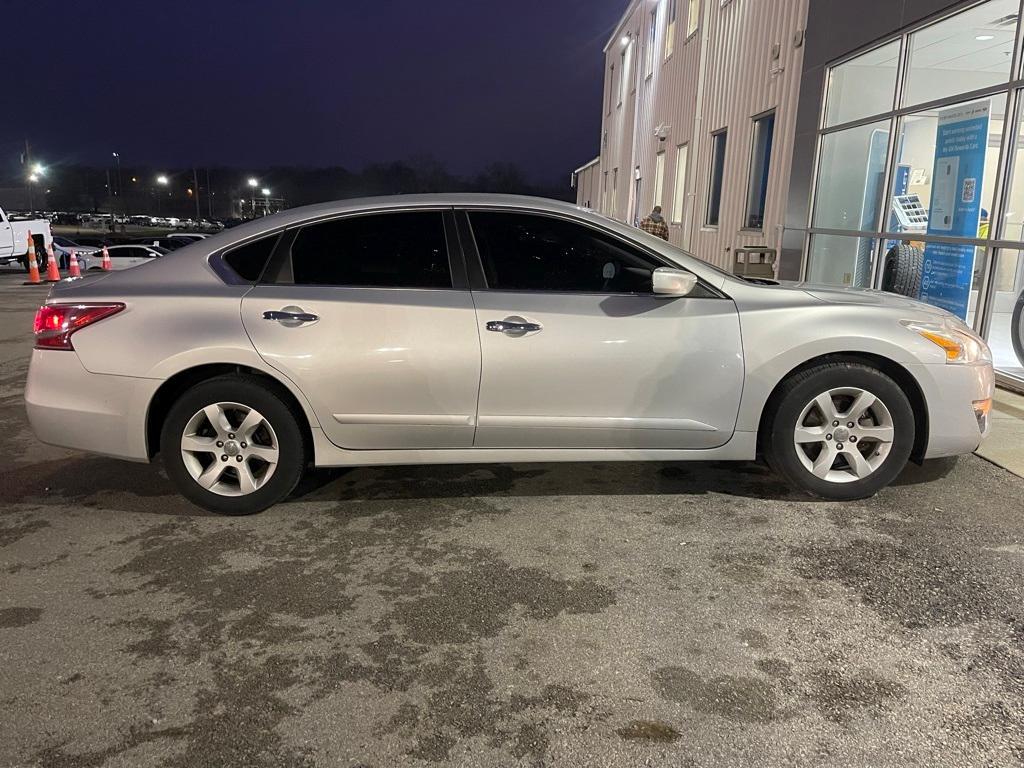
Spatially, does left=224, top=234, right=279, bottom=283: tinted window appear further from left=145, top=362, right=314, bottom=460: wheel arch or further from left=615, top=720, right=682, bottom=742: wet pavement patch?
left=615, top=720, right=682, bottom=742: wet pavement patch

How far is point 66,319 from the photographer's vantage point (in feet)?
12.4

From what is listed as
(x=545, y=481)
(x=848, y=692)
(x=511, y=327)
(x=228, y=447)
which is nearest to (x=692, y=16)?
(x=545, y=481)

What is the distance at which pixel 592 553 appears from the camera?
350cm

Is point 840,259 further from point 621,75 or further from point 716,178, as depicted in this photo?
point 621,75

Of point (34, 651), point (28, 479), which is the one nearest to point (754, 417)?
point (34, 651)

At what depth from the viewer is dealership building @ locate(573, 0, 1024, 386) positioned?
7184 millimetres

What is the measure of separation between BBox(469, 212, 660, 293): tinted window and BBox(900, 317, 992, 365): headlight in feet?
4.81

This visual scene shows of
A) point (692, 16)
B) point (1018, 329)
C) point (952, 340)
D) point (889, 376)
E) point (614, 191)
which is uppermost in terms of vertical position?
point (692, 16)

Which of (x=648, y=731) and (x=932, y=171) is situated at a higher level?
(x=932, y=171)

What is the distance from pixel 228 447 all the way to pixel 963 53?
824 centimetres

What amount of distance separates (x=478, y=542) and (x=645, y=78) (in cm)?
2002

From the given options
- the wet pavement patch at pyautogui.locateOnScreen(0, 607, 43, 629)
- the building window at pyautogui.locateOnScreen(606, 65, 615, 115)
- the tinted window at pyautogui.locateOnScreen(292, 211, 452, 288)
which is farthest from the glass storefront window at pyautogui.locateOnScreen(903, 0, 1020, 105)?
the building window at pyautogui.locateOnScreen(606, 65, 615, 115)

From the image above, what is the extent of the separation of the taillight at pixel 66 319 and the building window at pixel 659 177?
16.8 metres

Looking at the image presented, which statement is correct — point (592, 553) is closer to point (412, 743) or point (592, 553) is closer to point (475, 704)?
point (475, 704)
